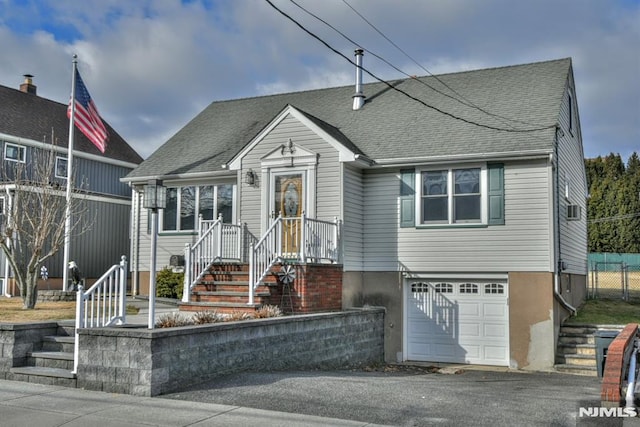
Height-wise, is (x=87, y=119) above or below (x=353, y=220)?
above

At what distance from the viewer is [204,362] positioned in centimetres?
912

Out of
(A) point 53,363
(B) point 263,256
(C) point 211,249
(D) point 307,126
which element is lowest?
(A) point 53,363

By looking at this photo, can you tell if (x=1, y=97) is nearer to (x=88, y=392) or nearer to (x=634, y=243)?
(x=88, y=392)

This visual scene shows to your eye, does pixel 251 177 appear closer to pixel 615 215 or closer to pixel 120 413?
pixel 120 413

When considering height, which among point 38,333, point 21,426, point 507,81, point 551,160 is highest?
point 507,81

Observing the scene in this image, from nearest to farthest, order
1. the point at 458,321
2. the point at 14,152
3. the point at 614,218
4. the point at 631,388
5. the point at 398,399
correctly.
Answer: the point at 631,388 → the point at 398,399 → the point at 458,321 → the point at 14,152 → the point at 614,218

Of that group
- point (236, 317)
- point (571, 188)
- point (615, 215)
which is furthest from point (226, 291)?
point (615, 215)

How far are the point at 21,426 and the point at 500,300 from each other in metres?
11.4

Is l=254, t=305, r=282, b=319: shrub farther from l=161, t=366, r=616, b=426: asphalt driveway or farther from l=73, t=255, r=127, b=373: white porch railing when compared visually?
l=73, t=255, r=127, b=373: white porch railing

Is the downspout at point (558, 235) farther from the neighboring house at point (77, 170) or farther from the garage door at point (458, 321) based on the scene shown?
the neighboring house at point (77, 170)

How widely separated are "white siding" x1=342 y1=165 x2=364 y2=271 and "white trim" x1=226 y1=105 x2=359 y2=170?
44 centimetres

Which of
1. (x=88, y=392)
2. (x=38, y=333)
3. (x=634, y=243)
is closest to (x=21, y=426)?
(x=88, y=392)

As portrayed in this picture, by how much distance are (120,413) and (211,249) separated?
24.7 feet

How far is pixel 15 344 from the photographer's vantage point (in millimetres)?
9562
